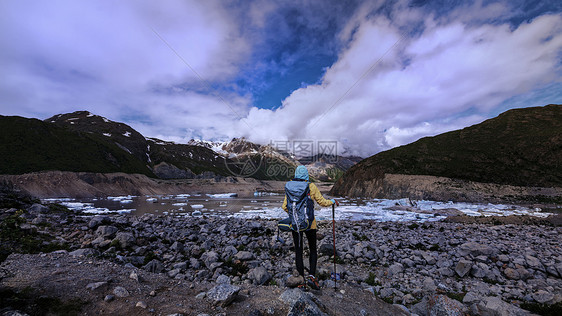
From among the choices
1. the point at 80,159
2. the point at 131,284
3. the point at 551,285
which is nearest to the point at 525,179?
the point at 551,285

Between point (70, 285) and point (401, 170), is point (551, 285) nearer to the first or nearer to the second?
point (70, 285)

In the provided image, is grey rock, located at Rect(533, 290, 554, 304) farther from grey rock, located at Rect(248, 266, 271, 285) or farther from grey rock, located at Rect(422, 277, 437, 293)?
grey rock, located at Rect(248, 266, 271, 285)

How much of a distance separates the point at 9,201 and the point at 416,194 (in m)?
73.5

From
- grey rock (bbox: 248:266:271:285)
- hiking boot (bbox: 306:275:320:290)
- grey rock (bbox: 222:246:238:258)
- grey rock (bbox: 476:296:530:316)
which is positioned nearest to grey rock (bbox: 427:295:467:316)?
grey rock (bbox: 476:296:530:316)

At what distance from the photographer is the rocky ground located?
4211 mm

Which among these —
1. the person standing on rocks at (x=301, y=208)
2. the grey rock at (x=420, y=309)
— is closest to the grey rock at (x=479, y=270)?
the grey rock at (x=420, y=309)

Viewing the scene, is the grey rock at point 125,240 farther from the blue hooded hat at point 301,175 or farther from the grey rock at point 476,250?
the grey rock at point 476,250

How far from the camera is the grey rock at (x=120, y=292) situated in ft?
14.5

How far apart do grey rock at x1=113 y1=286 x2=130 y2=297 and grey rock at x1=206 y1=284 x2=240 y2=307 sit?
1.62 meters

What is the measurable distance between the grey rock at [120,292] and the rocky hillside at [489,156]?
75.5 meters

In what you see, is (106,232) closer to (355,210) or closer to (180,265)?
(180,265)

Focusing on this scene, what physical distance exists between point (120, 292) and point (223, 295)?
2.09 metres

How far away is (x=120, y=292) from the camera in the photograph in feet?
14.7

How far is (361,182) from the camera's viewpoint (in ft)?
261
